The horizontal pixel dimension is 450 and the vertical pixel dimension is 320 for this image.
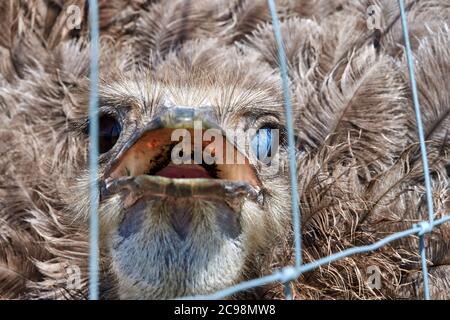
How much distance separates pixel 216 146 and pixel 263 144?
369mm

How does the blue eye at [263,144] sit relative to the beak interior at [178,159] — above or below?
above

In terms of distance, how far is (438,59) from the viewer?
8.61 feet

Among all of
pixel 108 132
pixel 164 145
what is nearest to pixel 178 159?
pixel 164 145

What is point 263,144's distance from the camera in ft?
7.45

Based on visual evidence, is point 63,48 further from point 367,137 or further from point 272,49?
point 367,137

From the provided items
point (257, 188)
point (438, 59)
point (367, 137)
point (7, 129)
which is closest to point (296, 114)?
point (367, 137)

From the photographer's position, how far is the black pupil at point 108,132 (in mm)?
2258

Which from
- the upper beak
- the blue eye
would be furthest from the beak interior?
the blue eye

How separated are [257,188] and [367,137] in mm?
671

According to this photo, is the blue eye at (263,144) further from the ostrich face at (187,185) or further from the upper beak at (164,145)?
the upper beak at (164,145)

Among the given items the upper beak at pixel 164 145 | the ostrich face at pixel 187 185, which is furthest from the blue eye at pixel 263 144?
the upper beak at pixel 164 145

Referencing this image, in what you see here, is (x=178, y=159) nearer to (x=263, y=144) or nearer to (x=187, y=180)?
(x=187, y=180)

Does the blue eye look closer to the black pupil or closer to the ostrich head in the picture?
the ostrich head

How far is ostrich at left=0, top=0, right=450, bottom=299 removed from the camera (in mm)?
1992
